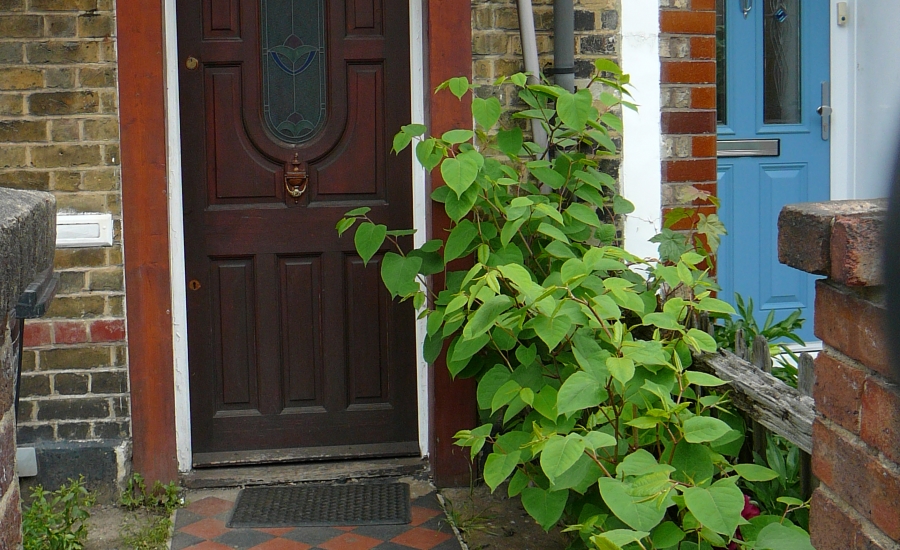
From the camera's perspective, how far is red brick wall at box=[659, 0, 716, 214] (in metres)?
3.94

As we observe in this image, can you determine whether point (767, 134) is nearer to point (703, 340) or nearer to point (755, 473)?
point (703, 340)

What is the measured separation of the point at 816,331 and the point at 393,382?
104 inches

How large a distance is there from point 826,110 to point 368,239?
3.02 meters

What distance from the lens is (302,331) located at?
4.14m

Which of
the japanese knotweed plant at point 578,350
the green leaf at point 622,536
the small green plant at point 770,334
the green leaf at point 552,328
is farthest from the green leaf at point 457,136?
the green leaf at point 622,536

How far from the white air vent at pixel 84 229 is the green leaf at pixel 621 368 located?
2160 mm

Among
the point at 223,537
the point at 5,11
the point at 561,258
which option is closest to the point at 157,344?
the point at 223,537

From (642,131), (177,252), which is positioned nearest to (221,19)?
(177,252)

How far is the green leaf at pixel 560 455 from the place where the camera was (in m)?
2.30

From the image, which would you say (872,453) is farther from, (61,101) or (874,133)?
(61,101)

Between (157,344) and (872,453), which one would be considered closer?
(872,453)

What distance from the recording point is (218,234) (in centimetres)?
402

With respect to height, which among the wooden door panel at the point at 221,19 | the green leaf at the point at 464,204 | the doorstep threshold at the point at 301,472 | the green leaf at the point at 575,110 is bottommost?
the doorstep threshold at the point at 301,472

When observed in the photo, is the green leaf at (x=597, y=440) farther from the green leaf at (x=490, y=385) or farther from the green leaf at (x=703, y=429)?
the green leaf at (x=490, y=385)
